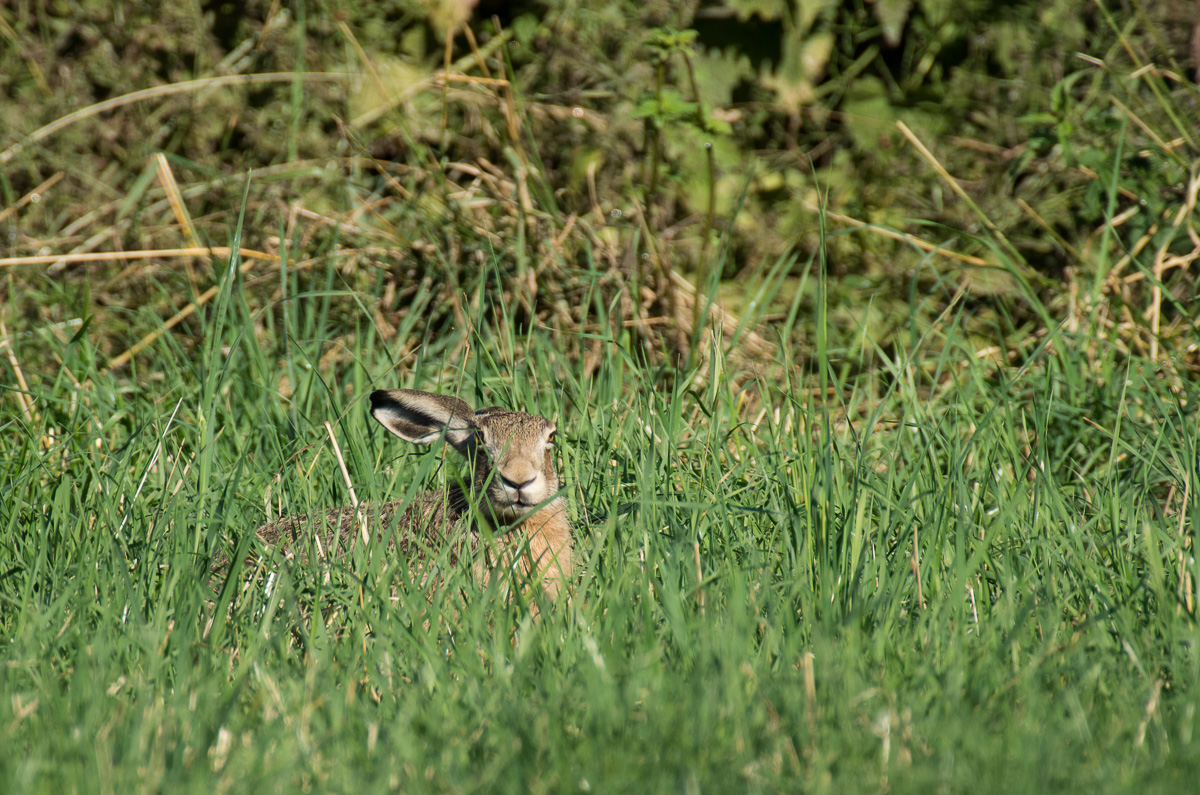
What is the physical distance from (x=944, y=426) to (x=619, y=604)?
180 centimetres

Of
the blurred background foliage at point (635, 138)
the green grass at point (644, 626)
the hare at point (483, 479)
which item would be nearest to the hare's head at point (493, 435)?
the hare at point (483, 479)

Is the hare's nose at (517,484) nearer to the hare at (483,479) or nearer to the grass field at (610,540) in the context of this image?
the hare at (483,479)

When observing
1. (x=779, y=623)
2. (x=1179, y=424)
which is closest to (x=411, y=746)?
(x=779, y=623)

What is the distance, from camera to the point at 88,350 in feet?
15.8

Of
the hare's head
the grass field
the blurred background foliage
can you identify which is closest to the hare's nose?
the hare's head

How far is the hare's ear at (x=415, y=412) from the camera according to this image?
151 inches

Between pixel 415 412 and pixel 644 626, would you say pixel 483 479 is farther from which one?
pixel 644 626

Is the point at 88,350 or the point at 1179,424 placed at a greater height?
the point at 1179,424

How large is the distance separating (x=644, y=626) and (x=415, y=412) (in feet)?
5.21

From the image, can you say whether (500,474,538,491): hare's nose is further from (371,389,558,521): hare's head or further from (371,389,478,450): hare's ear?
(371,389,478,450): hare's ear

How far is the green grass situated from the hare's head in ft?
0.34

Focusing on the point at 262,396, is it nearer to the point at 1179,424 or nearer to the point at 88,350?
the point at 88,350

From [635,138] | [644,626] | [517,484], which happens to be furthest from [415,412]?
[635,138]

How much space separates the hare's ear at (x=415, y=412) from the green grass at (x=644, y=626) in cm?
12
